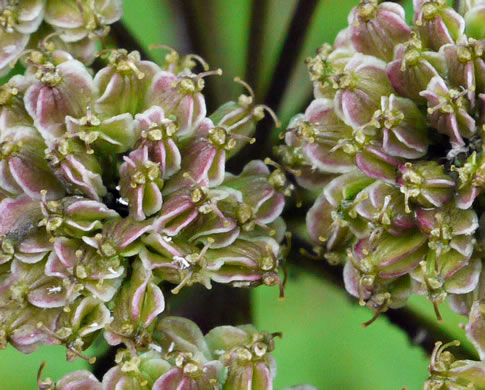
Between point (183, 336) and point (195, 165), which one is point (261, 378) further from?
point (195, 165)

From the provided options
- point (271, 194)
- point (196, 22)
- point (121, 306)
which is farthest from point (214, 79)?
point (121, 306)

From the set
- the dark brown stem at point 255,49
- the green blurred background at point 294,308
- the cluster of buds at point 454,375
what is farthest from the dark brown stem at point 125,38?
the cluster of buds at point 454,375

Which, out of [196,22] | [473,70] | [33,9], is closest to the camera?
[473,70]

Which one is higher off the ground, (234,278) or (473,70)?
(473,70)

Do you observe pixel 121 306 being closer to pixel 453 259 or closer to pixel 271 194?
pixel 271 194

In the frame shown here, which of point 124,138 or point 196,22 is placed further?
point 196,22

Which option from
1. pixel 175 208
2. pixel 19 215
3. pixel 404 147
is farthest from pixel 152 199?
pixel 404 147
